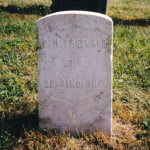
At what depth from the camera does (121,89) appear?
3.02m

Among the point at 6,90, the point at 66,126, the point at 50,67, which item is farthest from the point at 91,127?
the point at 6,90

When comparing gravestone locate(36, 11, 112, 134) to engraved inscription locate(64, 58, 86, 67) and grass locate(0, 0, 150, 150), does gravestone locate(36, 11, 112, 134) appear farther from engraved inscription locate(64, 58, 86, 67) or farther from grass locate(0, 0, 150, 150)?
grass locate(0, 0, 150, 150)

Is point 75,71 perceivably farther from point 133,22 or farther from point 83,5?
point 133,22

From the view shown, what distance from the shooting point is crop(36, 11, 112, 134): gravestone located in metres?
1.84

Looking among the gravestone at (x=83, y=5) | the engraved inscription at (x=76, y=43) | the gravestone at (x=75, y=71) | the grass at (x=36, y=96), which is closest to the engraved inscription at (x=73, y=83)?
the gravestone at (x=75, y=71)

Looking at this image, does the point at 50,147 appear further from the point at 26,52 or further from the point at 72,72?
the point at 26,52

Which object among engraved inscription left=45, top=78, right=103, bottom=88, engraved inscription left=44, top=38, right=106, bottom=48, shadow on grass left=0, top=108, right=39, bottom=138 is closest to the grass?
shadow on grass left=0, top=108, right=39, bottom=138

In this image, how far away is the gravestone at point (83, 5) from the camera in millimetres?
4251

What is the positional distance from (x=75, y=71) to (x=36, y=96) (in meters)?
1.01

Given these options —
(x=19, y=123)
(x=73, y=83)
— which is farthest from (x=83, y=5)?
(x=19, y=123)

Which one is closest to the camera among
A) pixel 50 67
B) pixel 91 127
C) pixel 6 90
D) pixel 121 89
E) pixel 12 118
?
pixel 50 67

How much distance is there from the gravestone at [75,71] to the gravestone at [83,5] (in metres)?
2.62

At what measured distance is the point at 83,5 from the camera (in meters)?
4.29

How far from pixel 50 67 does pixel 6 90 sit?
1146 mm
